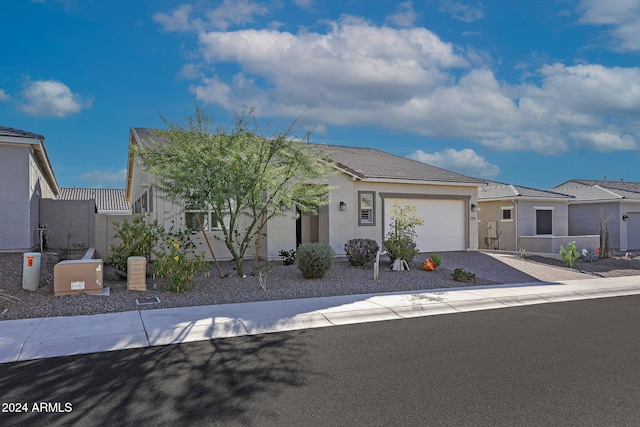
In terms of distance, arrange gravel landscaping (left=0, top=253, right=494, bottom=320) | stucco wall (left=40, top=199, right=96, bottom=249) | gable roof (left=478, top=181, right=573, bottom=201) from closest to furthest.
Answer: gravel landscaping (left=0, top=253, right=494, bottom=320), stucco wall (left=40, top=199, right=96, bottom=249), gable roof (left=478, top=181, right=573, bottom=201)

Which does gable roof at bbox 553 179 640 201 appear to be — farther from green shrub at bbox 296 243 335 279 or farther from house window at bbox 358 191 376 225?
green shrub at bbox 296 243 335 279

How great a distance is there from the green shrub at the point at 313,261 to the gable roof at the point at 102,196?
3291 cm

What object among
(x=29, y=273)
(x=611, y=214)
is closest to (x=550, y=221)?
(x=611, y=214)

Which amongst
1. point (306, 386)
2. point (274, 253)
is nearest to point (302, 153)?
point (274, 253)

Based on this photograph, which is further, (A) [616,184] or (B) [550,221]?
(A) [616,184]

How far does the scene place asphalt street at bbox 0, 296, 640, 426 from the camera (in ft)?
13.6

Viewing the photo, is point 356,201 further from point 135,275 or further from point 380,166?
point 135,275

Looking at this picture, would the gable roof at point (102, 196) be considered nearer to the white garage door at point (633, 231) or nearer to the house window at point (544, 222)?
the house window at point (544, 222)

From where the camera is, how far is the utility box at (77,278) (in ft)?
29.8

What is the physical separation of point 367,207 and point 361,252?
3.62 metres

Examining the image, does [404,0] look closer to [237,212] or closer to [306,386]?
[237,212]

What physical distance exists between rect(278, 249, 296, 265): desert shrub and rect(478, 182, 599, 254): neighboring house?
38.5 ft

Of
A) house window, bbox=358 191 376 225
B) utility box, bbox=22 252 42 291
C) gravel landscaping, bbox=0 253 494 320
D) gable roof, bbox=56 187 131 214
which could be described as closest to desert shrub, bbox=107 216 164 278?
gravel landscaping, bbox=0 253 494 320

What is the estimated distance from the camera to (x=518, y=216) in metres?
22.2
